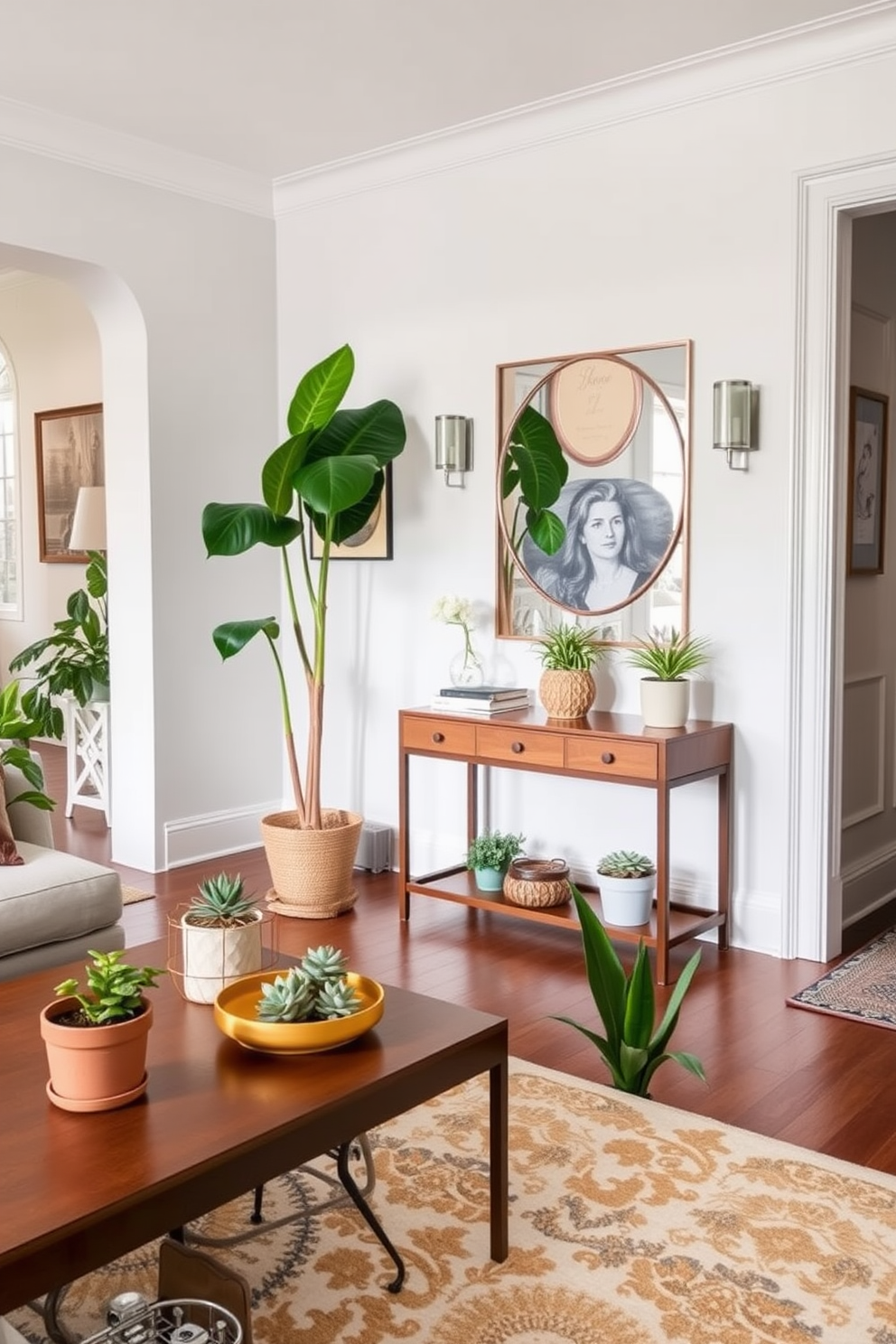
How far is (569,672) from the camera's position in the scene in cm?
415

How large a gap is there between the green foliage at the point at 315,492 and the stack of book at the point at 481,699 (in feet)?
1.62

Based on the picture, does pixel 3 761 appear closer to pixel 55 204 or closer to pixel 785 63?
pixel 55 204

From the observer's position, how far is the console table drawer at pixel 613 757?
3.77m

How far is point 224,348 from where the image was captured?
5152 millimetres

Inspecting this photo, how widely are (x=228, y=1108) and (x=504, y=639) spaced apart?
119 inches

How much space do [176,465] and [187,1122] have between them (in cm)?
362

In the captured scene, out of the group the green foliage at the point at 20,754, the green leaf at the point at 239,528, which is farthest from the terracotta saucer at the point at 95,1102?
the green leaf at the point at 239,528

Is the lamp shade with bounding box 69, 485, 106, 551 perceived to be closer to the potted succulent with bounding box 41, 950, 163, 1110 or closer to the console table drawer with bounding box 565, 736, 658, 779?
the console table drawer with bounding box 565, 736, 658, 779

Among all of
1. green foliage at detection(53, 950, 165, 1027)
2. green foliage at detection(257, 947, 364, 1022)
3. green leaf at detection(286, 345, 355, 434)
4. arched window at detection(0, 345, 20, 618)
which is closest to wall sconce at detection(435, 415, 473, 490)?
green leaf at detection(286, 345, 355, 434)

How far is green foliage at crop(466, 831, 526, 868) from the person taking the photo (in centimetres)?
435

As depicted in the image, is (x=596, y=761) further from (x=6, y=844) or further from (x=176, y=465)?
(x=176, y=465)

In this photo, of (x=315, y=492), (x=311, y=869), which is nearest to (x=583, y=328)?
(x=315, y=492)

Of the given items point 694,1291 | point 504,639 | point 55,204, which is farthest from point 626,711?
point 55,204

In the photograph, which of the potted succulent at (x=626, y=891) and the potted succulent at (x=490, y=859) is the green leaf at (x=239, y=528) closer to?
the potted succulent at (x=490, y=859)
